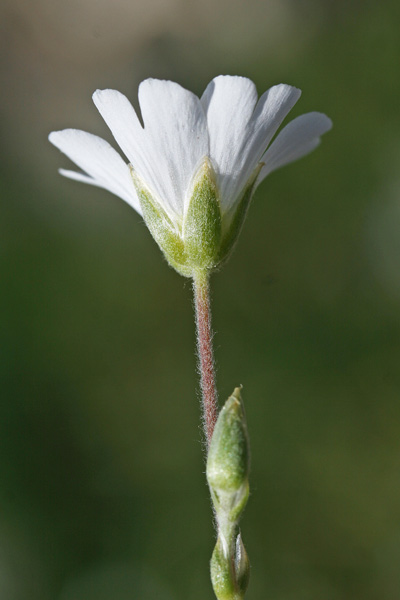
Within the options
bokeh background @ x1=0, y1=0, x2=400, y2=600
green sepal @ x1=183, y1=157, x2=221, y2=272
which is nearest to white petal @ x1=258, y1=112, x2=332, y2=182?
green sepal @ x1=183, y1=157, x2=221, y2=272

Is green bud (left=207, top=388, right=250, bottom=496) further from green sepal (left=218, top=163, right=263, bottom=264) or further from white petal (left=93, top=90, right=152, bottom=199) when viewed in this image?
white petal (left=93, top=90, right=152, bottom=199)

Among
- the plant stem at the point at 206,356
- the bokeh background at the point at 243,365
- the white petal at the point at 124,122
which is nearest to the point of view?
the plant stem at the point at 206,356

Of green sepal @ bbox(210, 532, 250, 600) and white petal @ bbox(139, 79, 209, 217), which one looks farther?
white petal @ bbox(139, 79, 209, 217)

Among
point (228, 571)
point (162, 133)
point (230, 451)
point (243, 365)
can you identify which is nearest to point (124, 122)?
point (162, 133)

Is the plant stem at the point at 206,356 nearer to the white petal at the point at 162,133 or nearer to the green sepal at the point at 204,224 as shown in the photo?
the green sepal at the point at 204,224

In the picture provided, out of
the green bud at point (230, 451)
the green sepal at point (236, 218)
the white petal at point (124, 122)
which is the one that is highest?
the white petal at point (124, 122)

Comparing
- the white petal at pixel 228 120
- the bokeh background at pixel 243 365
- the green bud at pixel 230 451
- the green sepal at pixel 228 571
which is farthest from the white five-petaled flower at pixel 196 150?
the bokeh background at pixel 243 365

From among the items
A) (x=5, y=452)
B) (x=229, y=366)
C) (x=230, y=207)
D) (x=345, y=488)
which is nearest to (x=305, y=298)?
(x=229, y=366)
